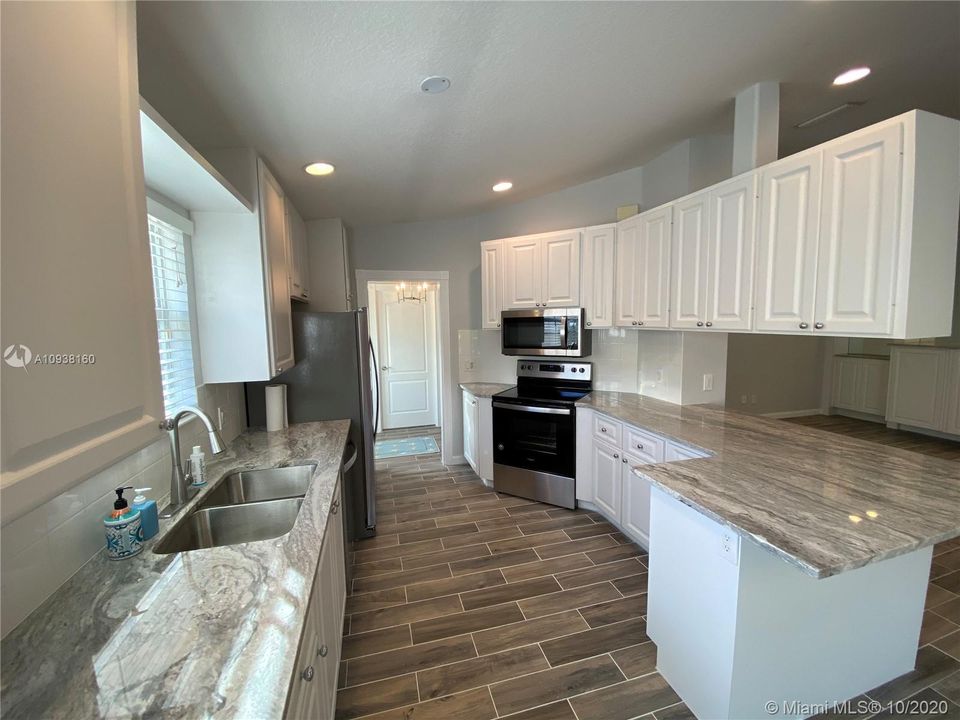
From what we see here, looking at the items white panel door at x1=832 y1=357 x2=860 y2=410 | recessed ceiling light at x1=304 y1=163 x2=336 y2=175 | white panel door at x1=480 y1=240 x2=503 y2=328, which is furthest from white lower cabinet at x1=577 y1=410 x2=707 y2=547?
white panel door at x1=832 y1=357 x2=860 y2=410

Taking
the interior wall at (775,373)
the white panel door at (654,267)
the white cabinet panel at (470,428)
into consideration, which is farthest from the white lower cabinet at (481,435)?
the interior wall at (775,373)

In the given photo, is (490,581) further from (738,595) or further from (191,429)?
(191,429)

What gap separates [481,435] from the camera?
12.1 feet

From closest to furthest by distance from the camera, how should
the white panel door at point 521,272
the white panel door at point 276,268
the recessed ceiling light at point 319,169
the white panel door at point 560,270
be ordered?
the white panel door at point 276,268
the recessed ceiling light at point 319,169
the white panel door at point 560,270
the white panel door at point 521,272

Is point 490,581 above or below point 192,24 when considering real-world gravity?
below

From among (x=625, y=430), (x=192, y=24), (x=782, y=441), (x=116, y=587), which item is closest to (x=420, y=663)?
(x=116, y=587)

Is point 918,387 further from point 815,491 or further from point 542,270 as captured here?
point 815,491

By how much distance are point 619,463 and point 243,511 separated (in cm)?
224

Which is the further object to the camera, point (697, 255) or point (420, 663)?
point (697, 255)

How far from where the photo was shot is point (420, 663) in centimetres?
183

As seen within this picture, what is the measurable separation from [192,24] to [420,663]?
2.59m

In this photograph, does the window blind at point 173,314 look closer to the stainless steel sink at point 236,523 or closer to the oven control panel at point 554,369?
the stainless steel sink at point 236,523

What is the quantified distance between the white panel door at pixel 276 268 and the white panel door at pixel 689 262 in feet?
7.84

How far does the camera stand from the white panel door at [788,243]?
179 cm
